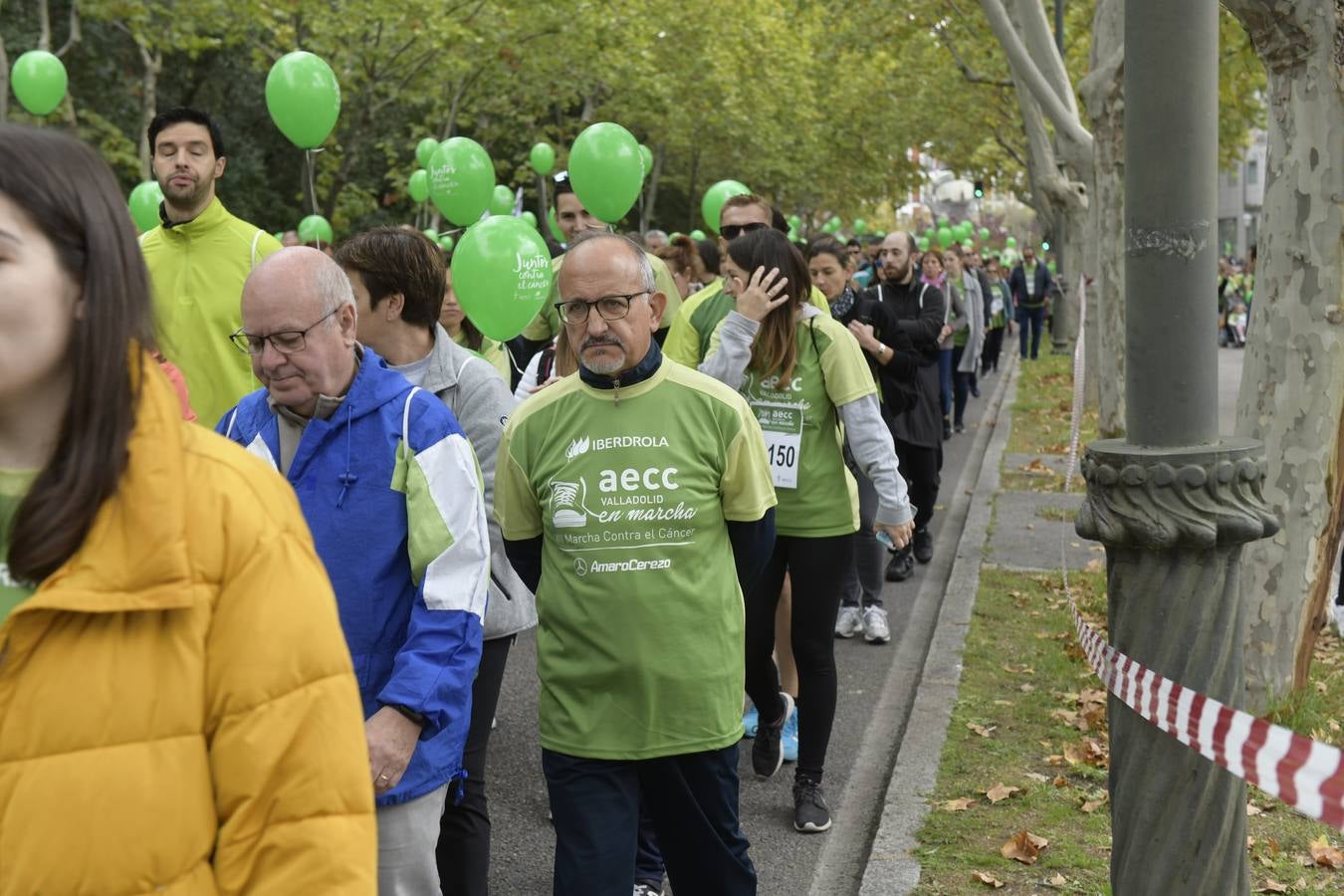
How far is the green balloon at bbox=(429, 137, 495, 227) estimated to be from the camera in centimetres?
→ 832

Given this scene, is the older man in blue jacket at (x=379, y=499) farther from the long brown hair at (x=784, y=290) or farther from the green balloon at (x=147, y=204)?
the green balloon at (x=147, y=204)

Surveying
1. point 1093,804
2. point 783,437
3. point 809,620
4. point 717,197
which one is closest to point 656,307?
point 783,437

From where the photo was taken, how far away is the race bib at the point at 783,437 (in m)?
5.47

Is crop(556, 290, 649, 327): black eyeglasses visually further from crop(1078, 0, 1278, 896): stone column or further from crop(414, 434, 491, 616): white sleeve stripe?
crop(1078, 0, 1278, 896): stone column

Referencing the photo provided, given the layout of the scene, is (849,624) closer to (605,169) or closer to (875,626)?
(875,626)

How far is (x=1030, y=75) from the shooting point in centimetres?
1588

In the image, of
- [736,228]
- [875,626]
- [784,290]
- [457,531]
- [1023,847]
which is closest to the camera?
[457,531]

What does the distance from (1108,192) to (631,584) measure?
13921mm

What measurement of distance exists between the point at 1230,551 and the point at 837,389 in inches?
81.6

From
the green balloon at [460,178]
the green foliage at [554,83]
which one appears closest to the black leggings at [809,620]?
the green balloon at [460,178]

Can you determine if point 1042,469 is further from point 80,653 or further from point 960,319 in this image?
point 80,653

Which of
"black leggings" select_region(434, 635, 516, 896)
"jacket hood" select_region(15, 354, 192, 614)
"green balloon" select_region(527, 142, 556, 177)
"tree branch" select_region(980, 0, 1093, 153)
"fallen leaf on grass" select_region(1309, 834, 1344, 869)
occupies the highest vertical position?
"tree branch" select_region(980, 0, 1093, 153)

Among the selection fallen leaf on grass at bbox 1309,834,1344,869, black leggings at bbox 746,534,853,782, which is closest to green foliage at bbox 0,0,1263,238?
black leggings at bbox 746,534,853,782

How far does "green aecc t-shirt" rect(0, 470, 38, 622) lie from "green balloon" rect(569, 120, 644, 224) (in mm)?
6438
